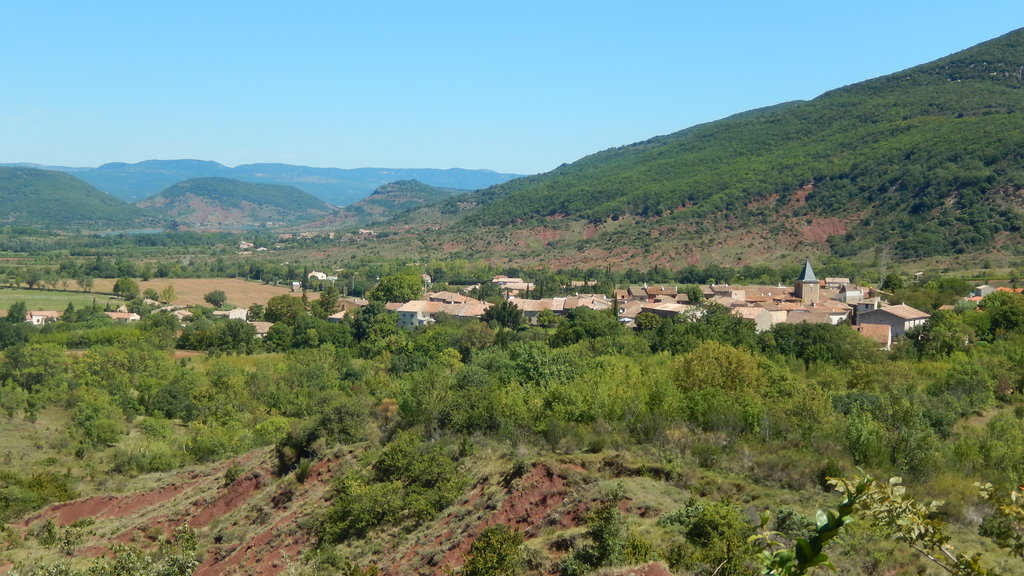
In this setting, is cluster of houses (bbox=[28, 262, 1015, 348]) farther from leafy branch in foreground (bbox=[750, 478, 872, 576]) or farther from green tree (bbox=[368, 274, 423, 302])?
leafy branch in foreground (bbox=[750, 478, 872, 576])

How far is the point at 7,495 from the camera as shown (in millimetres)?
33188

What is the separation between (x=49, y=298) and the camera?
97812 millimetres

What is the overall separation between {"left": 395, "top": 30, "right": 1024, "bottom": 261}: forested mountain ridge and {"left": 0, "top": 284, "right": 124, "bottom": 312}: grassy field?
69.2 m

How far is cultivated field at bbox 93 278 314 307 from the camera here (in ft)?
324

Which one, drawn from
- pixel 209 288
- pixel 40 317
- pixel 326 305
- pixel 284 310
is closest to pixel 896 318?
pixel 326 305

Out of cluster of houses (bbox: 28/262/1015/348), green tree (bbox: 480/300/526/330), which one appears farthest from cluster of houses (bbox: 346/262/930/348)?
green tree (bbox: 480/300/526/330)

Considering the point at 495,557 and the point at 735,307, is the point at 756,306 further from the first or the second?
the point at 495,557

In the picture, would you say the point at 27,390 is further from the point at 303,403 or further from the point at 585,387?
the point at 585,387

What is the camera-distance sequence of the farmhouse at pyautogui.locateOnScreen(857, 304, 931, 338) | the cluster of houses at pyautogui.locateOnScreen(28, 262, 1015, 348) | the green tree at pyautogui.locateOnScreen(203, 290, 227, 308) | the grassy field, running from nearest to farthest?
the farmhouse at pyautogui.locateOnScreen(857, 304, 931, 338) < the cluster of houses at pyautogui.locateOnScreen(28, 262, 1015, 348) < the grassy field < the green tree at pyautogui.locateOnScreen(203, 290, 227, 308)

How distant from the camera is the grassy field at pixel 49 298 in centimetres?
9031

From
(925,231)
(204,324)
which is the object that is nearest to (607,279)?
(925,231)

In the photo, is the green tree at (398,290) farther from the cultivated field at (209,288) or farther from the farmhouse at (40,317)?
the farmhouse at (40,317)

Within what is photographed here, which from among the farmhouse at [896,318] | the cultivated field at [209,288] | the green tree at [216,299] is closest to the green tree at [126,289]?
the cultivated field at [209,288]

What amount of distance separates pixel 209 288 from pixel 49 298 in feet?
61.9
